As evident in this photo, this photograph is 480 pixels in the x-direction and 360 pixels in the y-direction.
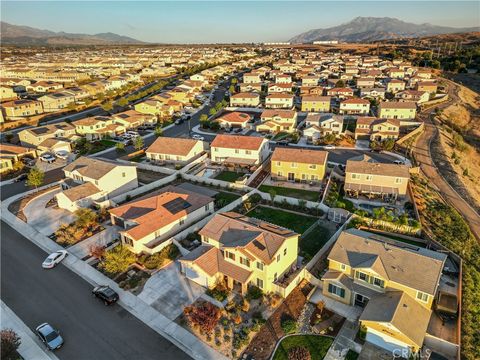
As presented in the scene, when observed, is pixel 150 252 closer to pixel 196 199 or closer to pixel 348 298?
pixel 196 199

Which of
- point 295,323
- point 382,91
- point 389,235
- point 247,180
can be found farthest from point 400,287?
point 382,91

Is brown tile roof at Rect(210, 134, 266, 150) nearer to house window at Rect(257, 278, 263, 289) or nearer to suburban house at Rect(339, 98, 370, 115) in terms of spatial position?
house window at Rect(257, 278, 263, 289)

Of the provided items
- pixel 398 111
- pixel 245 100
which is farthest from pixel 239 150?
pixel 398 111

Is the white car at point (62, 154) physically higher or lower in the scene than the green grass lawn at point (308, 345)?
higher

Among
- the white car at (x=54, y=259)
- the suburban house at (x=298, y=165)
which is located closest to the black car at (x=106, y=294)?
the white car at (x=54, y=259)

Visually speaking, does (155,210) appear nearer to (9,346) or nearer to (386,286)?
(9,346)

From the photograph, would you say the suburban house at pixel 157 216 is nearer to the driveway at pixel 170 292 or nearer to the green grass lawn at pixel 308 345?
the driveway at pixel 170 292

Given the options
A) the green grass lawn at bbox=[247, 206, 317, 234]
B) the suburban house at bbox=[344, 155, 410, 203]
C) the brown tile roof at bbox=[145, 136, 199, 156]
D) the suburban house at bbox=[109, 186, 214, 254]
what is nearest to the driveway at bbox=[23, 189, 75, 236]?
the suburban house at bbox=[109, 186, 214, 254]
